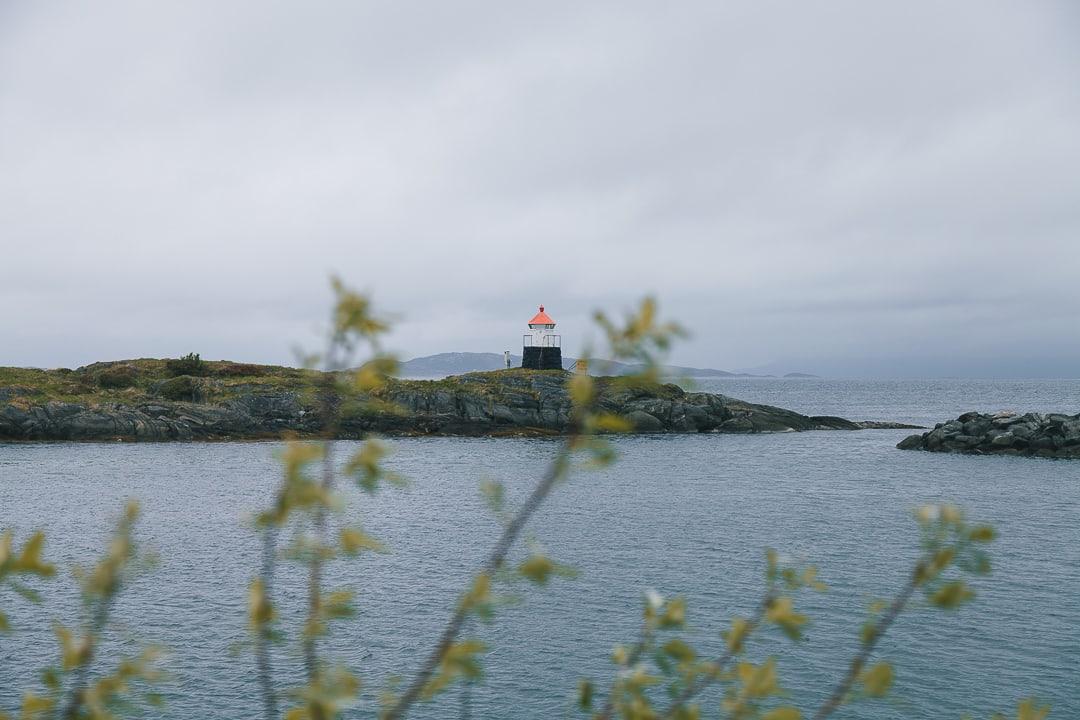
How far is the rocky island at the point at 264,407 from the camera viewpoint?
71.2 meters

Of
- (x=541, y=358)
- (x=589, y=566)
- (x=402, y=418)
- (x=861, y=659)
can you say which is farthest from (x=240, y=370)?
(x=861, y=659)

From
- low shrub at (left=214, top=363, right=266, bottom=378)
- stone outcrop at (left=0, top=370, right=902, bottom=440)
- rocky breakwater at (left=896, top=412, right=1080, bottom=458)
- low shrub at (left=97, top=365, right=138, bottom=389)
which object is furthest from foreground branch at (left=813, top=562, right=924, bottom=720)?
low shrub at (left=214, top=363, right=266, bottom=378)

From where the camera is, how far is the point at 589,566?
3256cm

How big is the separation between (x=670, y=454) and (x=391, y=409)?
68608 millimetres

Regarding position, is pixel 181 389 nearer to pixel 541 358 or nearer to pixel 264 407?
pixel 264 407

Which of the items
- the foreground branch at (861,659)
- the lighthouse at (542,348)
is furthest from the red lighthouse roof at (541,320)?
the foreground branch at (861,659)

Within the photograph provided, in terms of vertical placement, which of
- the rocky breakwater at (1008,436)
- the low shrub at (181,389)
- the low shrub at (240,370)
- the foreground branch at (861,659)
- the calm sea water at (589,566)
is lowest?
the calm sea water at (589,566)

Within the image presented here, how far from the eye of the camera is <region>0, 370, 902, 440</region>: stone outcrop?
70.8 meters

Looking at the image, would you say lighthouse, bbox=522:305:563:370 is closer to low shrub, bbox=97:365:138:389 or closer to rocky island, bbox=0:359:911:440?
rocky island, bbox=0:359:911:440

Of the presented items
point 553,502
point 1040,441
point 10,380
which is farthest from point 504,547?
point 10,380

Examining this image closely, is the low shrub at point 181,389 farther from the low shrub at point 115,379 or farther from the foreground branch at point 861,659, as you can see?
the foreground branch at point 861,659

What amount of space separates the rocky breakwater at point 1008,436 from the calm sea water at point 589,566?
15.1 feet

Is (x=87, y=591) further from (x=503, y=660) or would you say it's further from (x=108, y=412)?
(x=108, y=412)

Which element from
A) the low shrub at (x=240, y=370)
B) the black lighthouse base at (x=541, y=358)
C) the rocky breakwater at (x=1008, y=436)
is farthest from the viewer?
the black lighthouse base at (x=541, y=358)
